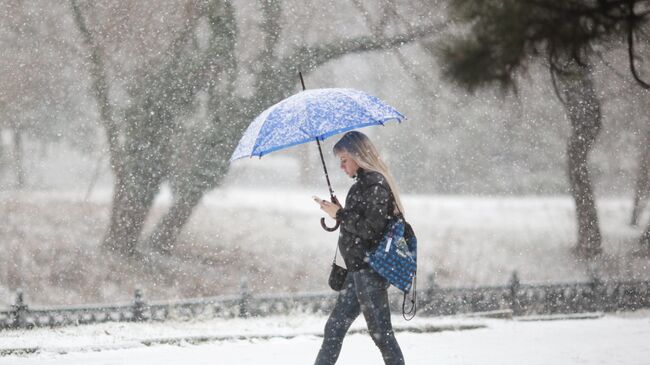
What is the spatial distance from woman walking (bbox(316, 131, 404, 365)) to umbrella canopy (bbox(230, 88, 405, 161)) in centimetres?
16

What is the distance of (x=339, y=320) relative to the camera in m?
4.51

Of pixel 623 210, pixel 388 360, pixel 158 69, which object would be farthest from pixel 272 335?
pixel 623 210

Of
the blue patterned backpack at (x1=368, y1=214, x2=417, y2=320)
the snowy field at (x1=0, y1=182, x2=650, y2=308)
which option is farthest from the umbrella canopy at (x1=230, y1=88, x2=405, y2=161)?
the snowy field at (x1=0, y1=182, x2=650, y2=308)

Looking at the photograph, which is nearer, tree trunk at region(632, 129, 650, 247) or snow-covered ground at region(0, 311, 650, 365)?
snow-covered ground at region(0, 311, 650, 365)

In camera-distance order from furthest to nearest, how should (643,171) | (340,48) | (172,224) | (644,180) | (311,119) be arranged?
(172,224) < (644,180) < (643,171) < (340,48) < (311,119)

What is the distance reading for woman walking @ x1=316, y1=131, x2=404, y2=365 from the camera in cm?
429

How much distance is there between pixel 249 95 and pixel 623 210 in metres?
12.0

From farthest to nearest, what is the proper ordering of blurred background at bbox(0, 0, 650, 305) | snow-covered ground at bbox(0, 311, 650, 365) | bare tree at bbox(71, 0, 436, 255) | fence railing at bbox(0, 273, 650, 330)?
bare tree at bbox(71, 0, 436, 255) < blurred background at bbox(0, 0, 650, 305) < fence railing at bbox(0, 273, 650, 330) < snow-covered ground at bbox(0, 311, 650, 365)

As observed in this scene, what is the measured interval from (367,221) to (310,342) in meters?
3.57

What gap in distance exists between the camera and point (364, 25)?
12914 mm

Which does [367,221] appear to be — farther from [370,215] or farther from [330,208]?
[330,208]

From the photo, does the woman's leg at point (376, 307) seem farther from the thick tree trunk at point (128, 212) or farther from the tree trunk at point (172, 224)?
the thick tree trunk at point (128, 212)

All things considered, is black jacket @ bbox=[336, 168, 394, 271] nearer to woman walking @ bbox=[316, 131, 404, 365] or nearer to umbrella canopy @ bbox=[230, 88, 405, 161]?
woman walking @ bbox=[316, 131, 404, 365]

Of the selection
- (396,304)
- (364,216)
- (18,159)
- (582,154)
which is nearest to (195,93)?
(396,304)
